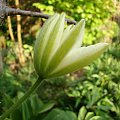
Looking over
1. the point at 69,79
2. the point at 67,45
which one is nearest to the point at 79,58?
the point at 67,45

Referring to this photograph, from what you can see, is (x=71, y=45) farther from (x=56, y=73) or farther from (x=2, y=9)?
(x=2, y=9)

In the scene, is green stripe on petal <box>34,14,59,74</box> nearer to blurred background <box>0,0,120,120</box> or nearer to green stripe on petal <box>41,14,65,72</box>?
green stripe on petal <box>41,14,65,72</box>

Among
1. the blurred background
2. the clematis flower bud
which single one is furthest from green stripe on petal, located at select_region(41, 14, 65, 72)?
the blurred background

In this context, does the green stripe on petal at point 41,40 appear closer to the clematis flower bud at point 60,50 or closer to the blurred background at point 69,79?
the clematis flower bud at point 60,50

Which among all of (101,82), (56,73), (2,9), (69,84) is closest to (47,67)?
(56,73)

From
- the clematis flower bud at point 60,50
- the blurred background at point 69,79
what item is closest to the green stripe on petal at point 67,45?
the clematis flower bud at point 60,50

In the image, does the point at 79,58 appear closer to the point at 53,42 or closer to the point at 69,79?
the point at 53,42

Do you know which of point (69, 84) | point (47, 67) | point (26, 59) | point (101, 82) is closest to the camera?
point (47, 67)
